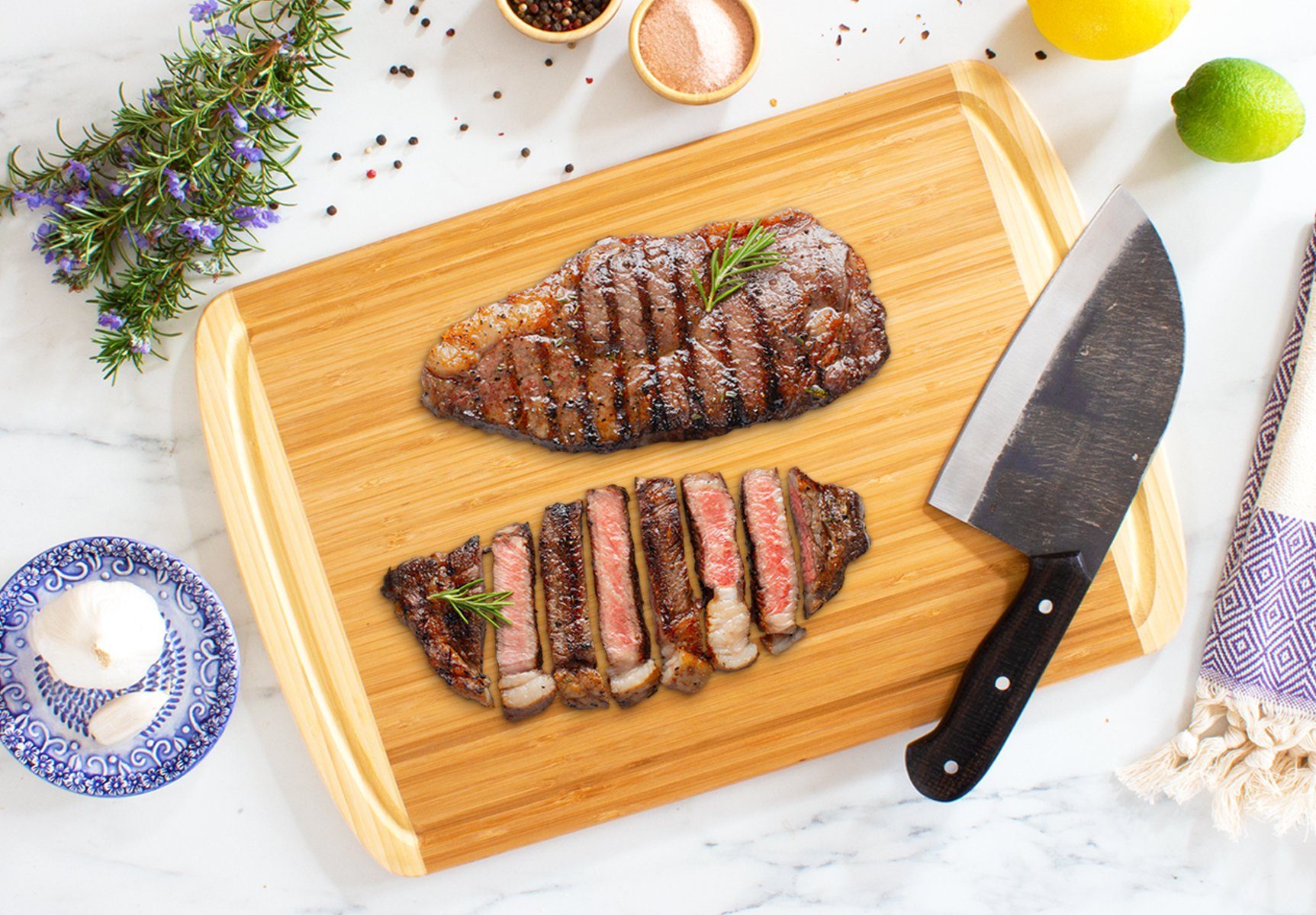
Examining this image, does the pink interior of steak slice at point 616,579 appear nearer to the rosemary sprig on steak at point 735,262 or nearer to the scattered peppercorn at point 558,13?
the rosemary sprig on steak at point 735,262

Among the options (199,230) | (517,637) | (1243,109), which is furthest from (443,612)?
(1243,109)

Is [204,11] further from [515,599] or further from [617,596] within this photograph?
[617,596]

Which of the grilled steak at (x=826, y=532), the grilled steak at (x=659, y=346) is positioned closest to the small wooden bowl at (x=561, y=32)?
the grilled steak at (x=659, y=346)

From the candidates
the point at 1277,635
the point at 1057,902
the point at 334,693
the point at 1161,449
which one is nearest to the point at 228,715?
the point at 334,693

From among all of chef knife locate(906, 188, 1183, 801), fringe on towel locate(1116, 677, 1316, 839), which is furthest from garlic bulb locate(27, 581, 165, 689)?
fringe on towel locate(1116, 677, 1316, 839)

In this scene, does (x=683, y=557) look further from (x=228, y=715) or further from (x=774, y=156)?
(x=228, y=715)
